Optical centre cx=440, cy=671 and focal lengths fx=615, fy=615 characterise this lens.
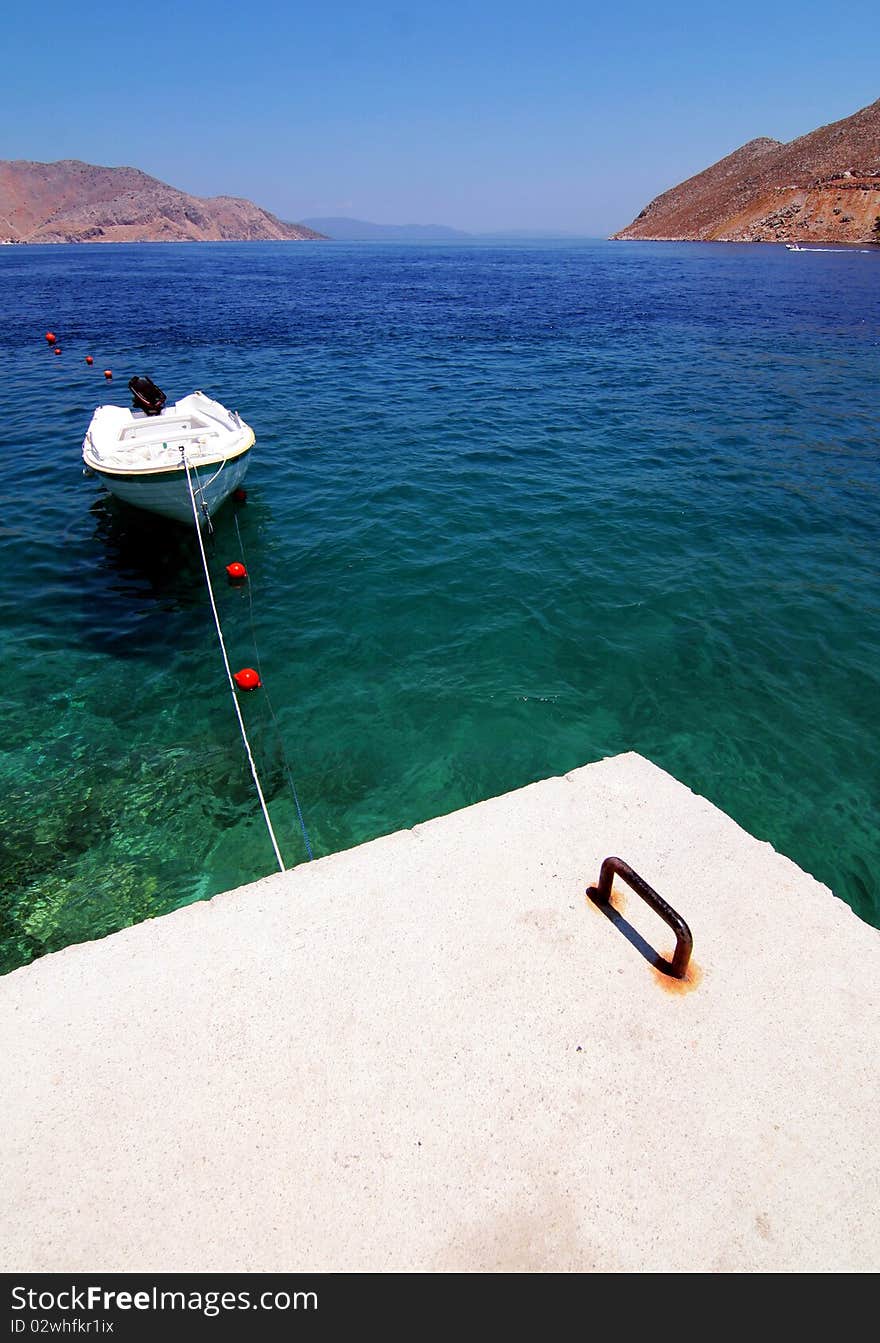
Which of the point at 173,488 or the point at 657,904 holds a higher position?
the point at 173,488

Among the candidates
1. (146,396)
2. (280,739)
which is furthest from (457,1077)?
(146,396)

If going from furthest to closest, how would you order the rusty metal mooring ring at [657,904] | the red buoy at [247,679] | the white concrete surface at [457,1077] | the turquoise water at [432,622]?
the red buoy at [247,679] → the turquoise water at [432,622] → the rusty metal mooring ring at [657,904] → the white concrete surface at [457,1077]

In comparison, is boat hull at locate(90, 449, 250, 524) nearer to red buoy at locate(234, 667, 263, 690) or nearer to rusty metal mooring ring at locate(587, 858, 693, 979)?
red buoy at locate(234, 667, 263, 690)

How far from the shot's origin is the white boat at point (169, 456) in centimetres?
1175

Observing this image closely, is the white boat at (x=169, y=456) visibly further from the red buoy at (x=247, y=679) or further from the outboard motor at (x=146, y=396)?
the red buoy at (x=247, y=679)

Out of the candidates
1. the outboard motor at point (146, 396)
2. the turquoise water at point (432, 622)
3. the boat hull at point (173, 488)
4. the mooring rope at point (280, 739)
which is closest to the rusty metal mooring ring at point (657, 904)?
the turquoise water at point (432, 622)

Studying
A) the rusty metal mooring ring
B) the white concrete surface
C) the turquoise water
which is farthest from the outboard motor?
the rusty metal mooring ring

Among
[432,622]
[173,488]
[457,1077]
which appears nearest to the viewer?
[457,1077]

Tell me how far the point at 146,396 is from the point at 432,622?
434 inches

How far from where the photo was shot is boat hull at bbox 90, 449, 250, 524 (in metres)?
→ 11.7

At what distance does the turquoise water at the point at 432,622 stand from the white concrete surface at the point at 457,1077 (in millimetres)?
1198

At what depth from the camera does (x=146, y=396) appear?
15.8 m

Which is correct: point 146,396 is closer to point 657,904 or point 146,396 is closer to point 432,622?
point 432,622

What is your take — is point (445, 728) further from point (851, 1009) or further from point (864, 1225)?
point (864, 1225)
